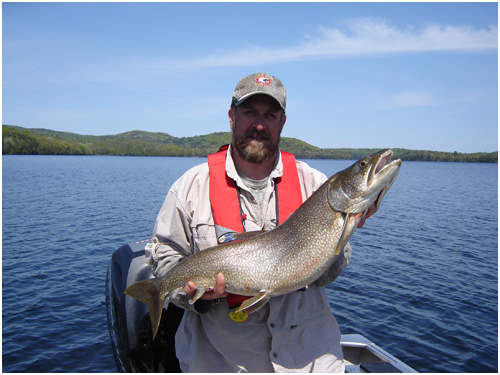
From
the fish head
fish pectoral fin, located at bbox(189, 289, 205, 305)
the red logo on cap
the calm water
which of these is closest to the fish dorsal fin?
Answer: fish pectoral fin, located at bbox(189, 289, 205, 305)

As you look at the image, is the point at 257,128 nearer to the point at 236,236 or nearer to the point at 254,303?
the point at 236,236

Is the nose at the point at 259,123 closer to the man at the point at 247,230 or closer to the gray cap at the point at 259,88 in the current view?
the man at the point at 247,230

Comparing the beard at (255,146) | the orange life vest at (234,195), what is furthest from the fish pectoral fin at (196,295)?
the beard at (255,146)

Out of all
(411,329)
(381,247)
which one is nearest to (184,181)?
(411,329)

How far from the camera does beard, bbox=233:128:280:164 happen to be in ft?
12.6

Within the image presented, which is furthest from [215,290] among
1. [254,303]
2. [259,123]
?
[259,123]

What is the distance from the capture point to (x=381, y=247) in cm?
1884

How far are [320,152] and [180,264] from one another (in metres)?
193

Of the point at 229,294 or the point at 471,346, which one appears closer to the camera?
the point at 229,294

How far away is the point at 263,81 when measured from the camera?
12.7 ft

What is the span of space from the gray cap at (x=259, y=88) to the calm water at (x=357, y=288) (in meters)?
7.09

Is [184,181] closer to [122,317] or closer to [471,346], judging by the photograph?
[122,317]

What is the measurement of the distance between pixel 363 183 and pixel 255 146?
1.11 m

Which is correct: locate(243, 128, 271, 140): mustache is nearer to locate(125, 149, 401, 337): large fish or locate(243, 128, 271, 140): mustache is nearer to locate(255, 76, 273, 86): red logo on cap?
locate(255, 76, 273, 86): red logo on cap
